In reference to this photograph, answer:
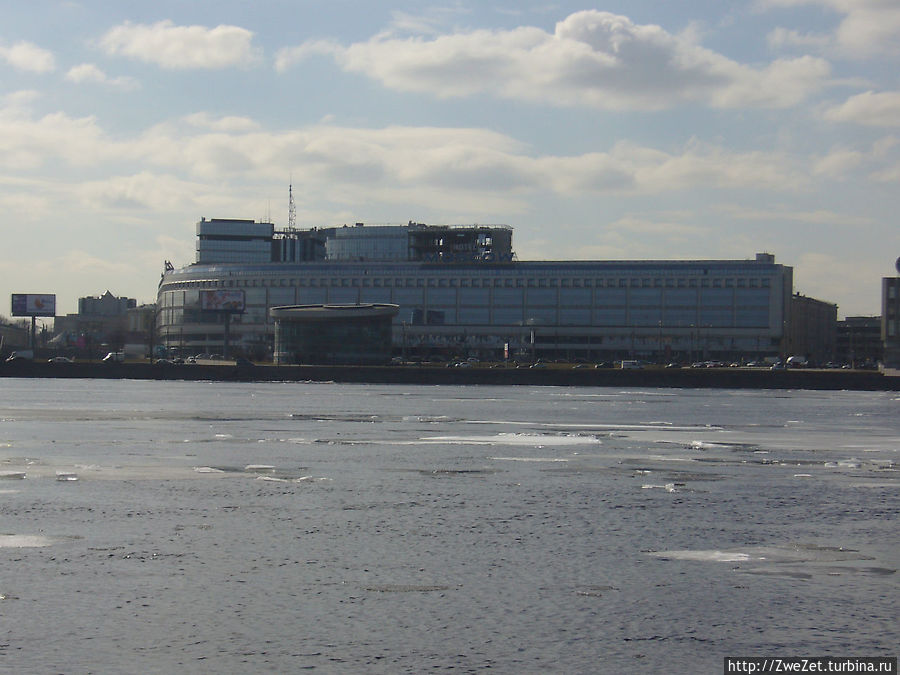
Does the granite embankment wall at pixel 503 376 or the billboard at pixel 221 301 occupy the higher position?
the billboard at pixel 221 301

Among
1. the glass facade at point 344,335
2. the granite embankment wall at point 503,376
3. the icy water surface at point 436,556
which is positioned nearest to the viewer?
the icy water surface at point 436,556

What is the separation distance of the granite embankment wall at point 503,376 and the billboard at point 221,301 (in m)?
43.6

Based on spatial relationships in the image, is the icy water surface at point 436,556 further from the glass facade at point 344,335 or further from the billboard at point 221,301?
the billboard at point 221,301

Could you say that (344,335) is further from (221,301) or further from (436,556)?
(436,556)

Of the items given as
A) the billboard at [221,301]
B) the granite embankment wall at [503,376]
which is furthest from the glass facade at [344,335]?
the billboard at [221,301]

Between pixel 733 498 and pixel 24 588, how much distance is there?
662 inches

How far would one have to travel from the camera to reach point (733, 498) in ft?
91.6

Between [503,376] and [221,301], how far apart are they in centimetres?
7152

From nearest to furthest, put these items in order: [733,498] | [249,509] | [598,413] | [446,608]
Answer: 1. [446,608]
2. [249,509]
3. [733,498]
4. [598,413]

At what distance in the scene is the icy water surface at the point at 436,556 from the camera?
14219 millimetres

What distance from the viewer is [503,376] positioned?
136750 millimetres

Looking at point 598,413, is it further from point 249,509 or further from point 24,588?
point 24,588

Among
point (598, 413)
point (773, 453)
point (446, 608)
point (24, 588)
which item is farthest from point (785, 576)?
point (598, 413)

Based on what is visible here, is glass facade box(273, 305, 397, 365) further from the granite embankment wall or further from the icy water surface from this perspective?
the icy water surface
